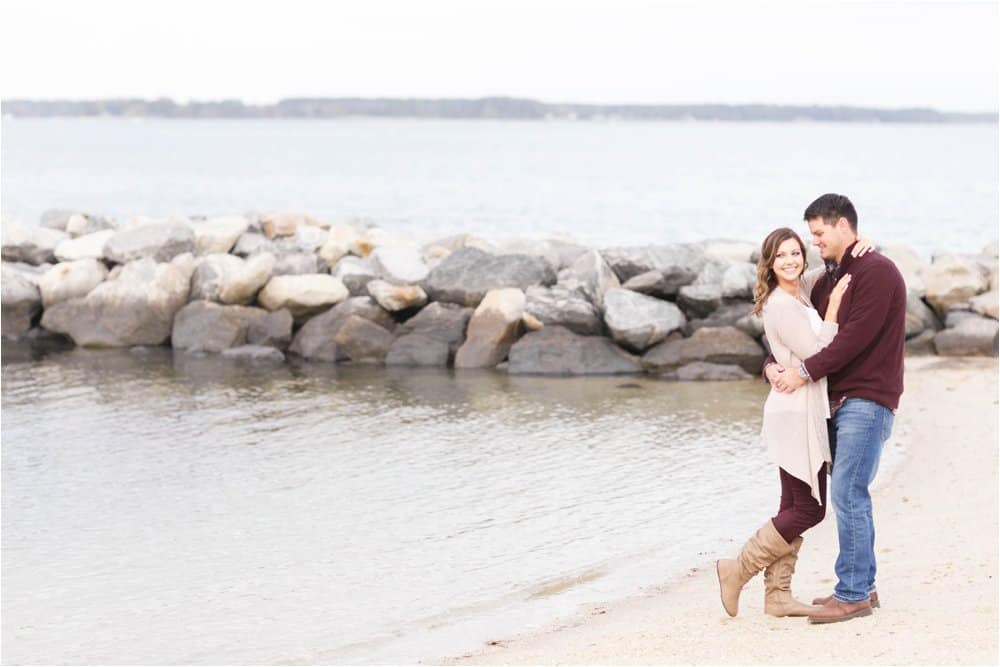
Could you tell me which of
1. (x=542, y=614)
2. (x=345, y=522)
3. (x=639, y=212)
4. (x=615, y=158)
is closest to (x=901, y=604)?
(x=542, y=614)

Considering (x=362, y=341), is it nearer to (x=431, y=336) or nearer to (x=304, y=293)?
(x=431, y=336)

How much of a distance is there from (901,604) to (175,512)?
5.74m

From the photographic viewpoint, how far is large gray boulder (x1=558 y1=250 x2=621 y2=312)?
689 inches

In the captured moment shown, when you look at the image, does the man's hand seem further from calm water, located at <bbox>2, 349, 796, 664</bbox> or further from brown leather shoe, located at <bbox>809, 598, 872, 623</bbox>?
calm water, located at <bbox>2, 349, 796, 664</bbox>

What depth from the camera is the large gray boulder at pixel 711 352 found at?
1655cm

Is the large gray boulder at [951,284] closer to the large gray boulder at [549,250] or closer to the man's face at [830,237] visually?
the large gray boulder at [549,250]

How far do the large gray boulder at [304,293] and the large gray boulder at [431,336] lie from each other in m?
1.12

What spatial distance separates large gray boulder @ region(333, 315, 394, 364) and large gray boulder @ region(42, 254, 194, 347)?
109 inches

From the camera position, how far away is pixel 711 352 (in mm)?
16641

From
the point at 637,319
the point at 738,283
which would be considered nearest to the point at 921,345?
the point at 738,283

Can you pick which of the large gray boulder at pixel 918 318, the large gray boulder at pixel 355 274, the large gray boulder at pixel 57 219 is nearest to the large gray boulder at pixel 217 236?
the large gray boulder at pixel 355 274

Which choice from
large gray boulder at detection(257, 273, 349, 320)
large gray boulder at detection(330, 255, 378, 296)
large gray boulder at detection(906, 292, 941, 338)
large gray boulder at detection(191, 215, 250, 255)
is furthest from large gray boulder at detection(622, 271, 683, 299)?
large gray boulder at detection(191, 215, 250, 255)

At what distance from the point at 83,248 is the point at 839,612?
16.4 m

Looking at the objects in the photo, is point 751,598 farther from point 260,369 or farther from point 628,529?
point 260,369
